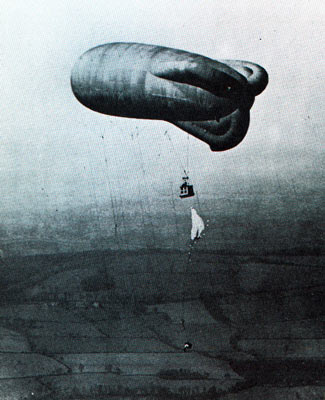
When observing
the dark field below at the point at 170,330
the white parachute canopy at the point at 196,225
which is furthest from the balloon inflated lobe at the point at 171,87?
the dark field below at the point at 170,330

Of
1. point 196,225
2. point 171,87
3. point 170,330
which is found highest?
point 171,87

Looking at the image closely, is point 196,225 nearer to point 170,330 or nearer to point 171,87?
point 170,330

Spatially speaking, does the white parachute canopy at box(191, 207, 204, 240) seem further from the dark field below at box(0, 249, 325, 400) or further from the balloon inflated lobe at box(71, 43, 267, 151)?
the balloon inflated lobe at box(71, 43, 267, 151)

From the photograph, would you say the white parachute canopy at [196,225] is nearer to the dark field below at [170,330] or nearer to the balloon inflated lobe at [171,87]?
the dark field below at [170,330]

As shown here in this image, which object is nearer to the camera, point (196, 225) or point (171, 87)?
point (171, 87)

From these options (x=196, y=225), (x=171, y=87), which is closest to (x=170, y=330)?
(x=196, y=225)

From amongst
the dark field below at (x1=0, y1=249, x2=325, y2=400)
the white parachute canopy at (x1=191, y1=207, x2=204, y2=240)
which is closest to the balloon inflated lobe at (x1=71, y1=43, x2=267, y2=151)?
the white parachute canopy at (x1=191, y1=207, x2=204, y2=240)
